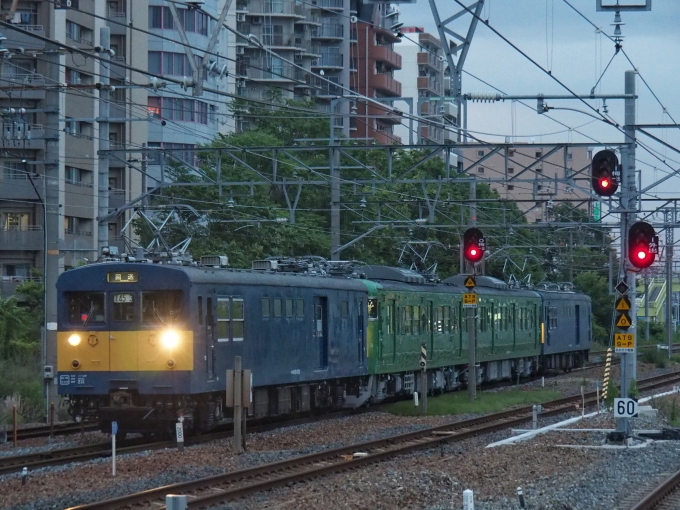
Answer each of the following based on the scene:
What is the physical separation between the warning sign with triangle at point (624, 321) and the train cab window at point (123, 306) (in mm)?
7258

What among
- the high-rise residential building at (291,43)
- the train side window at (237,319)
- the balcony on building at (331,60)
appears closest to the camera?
the train side window at (237,319)

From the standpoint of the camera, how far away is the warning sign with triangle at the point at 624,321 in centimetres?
1875

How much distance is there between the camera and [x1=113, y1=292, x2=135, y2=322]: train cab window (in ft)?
63.7

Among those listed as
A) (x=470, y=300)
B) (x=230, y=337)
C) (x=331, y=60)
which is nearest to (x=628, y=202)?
(x=470, y=300)

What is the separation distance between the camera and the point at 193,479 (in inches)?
583

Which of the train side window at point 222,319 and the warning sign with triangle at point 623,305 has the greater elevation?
the warning sign with triangle at point 623,305

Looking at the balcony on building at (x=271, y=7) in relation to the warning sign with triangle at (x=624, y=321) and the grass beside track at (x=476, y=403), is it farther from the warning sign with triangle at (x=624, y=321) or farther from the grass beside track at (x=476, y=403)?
the warning sign with triangle at (x=624, y=321)

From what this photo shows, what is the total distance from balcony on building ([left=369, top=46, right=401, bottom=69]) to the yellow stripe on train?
70.9 m

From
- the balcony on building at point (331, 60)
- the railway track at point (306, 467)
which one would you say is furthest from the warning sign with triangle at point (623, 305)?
the balcony on building at point (331, 60)

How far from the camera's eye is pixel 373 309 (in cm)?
2705

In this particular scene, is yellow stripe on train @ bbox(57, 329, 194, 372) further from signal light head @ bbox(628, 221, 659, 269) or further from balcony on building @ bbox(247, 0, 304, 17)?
balcony on building @ bbox(247, 0, 304, 17)

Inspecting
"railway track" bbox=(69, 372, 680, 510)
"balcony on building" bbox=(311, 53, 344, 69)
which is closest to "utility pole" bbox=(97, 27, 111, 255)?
"railway track" bbox=(69, 372, 680, 510)

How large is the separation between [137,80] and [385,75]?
35127 mm

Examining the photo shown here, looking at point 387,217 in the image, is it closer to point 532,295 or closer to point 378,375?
point 532,295
